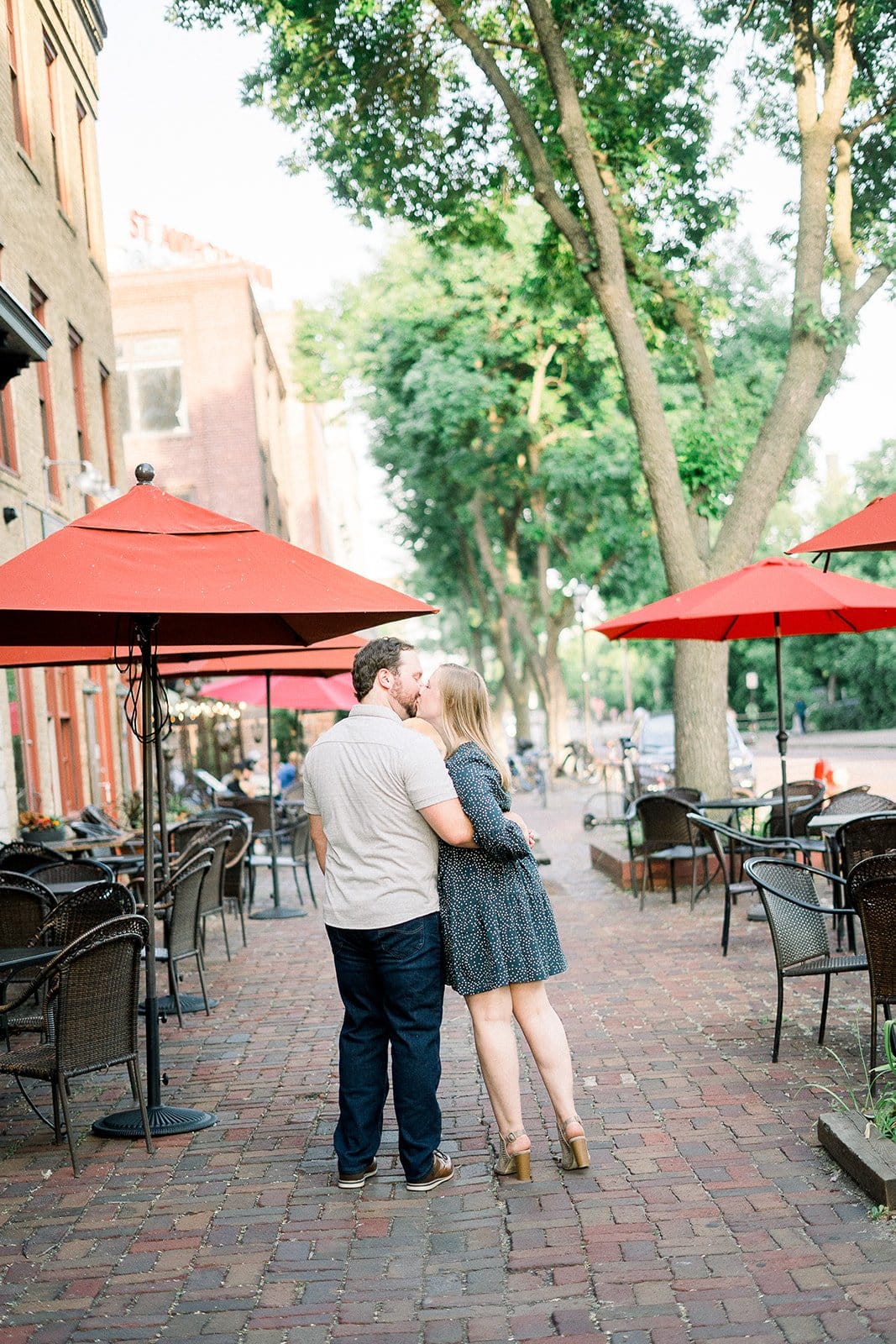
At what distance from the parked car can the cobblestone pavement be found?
14828mm

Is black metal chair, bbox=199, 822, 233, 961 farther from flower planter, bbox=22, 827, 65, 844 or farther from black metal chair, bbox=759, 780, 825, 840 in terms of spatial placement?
black metal chair, bbox=759, 780, 825, 840

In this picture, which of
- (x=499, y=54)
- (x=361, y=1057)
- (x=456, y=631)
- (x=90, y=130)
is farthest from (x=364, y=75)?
(x=456, y=631)

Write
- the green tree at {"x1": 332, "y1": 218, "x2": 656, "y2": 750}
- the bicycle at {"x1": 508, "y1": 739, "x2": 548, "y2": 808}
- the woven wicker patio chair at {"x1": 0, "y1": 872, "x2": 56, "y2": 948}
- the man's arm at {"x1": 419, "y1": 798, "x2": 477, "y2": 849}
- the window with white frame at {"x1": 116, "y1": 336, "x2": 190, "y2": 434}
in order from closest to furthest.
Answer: the man's arm at {"x1": 419, "y1": 798, "x2": 477, "y2": 849}, the woven wicker patio chair at {"x1": 0, "y1": 872, "x2": 56, "y2": 948}, the green tree at {"x1": 332, "y1": 218, "x2": 656, "y2": 750}, the bicycle at {"x1": 508, "y1": 739, "x2": 548, "y2": 808}, the window with white frame at {"x1": 116, "y1": 336, "x2": 190, "y2": 434}

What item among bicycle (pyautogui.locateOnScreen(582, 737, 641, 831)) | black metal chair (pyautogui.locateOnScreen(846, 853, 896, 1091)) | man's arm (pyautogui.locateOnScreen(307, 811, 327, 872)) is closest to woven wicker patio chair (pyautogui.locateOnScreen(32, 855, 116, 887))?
man's arm (pyautogui.locateOnScreen(307, 811, 327, 872))

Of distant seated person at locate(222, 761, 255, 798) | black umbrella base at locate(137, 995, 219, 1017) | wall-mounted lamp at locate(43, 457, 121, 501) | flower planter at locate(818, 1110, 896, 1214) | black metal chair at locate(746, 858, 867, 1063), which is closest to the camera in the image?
flower planter at locate(818, 1110, 896, 1214)

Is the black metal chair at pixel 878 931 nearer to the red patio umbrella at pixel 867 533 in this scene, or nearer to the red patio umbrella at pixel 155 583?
the red patio umbrella at pixel 867 533

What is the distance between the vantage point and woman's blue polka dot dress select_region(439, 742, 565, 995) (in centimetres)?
510

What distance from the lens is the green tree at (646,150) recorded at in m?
13.6

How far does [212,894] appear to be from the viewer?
383 inches

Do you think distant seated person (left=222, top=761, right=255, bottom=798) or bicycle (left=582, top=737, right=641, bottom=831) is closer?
bicycle (left=582, top=737, right=641, bottom=831)

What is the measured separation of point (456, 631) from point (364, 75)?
115ft

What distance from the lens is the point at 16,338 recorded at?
10.4 m

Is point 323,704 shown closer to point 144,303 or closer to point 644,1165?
point 644,1165

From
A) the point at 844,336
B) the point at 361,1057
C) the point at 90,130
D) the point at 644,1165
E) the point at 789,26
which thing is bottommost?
the point at 644,1165
